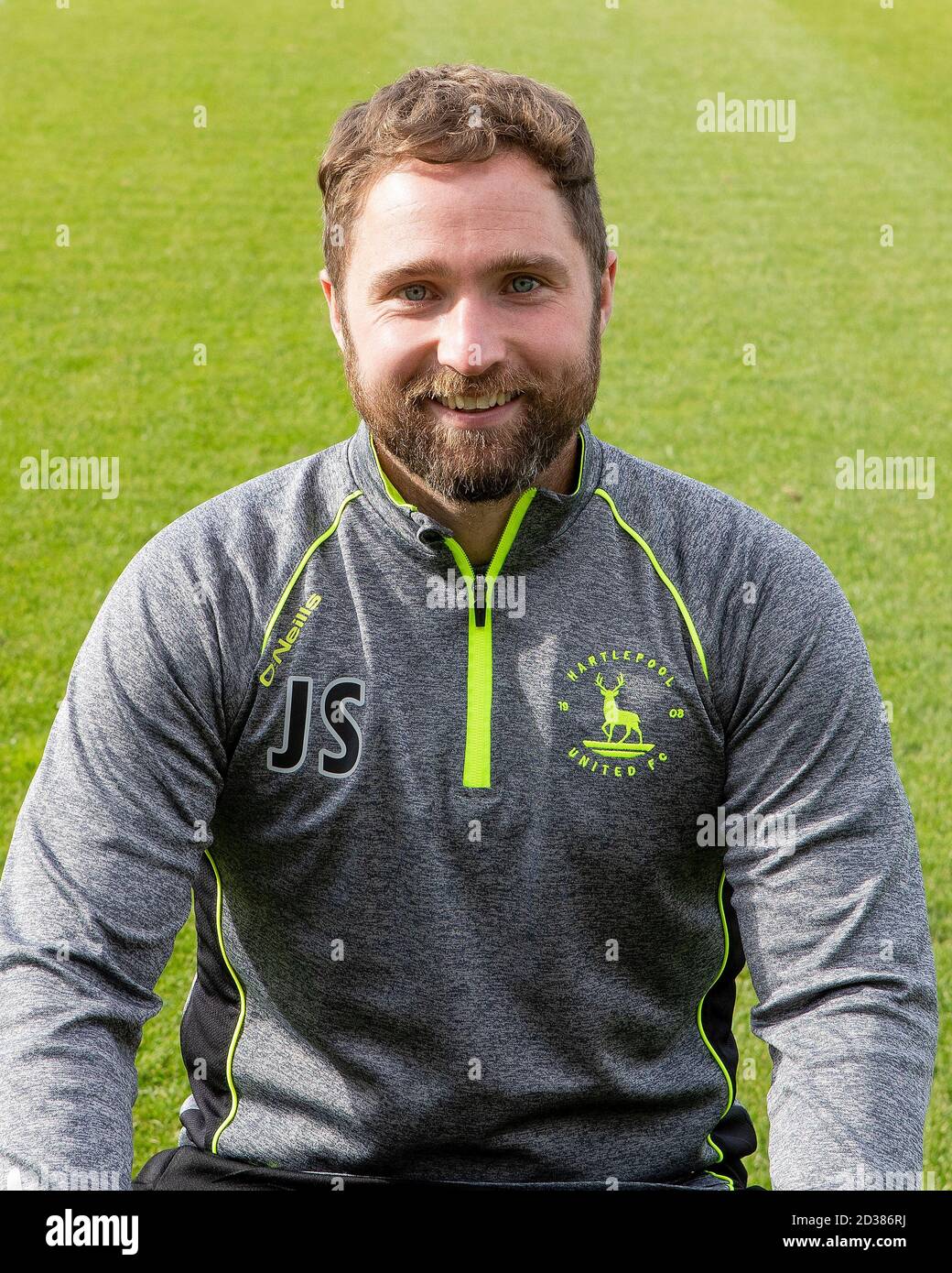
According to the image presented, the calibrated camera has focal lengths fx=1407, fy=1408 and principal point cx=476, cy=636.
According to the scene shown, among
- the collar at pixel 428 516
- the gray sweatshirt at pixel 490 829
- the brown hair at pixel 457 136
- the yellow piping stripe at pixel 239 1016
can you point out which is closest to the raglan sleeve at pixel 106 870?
the gray sweatshirt at pixel 490 829

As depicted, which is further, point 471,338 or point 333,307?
point 333,307

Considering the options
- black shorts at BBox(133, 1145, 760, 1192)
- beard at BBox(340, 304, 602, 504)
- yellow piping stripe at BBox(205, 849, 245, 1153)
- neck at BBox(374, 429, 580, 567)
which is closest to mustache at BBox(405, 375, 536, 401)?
beard at BBox(340, 304, 602, 504)

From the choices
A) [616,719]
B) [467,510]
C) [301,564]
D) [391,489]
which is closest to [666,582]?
[616,719]

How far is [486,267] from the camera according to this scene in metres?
2.22

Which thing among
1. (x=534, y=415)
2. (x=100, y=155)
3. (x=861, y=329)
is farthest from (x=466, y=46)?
(x=534, y=415)

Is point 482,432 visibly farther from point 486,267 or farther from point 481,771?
point 481,771

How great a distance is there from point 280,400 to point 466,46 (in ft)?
25.7

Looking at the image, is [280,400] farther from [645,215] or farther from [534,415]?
[534,415]

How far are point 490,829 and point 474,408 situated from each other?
2.21 feet

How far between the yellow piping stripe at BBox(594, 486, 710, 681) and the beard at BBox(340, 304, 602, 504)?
0.14 m

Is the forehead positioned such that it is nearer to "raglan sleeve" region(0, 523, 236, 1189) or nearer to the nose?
the nose

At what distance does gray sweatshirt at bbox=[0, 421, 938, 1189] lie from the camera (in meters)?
2.12

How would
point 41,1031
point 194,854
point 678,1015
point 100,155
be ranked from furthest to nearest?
point 100,155, point 678,1015, point 194,854, point 41,1031

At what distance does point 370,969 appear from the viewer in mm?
2223
